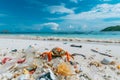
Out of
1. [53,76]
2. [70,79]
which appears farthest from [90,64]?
[53,76]

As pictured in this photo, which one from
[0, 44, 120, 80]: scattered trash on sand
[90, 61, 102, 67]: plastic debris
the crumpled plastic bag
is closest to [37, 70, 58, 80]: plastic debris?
[0, 44, 120, 80]: scattered trash on sand

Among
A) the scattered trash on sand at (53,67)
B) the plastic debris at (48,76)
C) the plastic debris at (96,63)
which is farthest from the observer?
the plastic debris at (96,63)

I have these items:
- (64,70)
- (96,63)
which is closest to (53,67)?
(64,70)

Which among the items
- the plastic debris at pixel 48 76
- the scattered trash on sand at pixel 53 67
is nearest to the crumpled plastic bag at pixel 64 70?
the scattered trash on sand at pixel 53 67

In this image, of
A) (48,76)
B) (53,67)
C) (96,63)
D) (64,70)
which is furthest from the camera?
(96,63)

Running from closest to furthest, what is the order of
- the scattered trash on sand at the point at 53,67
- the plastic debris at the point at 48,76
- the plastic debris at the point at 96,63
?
1. the plastic debris at the point at 48,76
2. the scattered trash on sand at the point at 53,67
3. the plastic debris at the point at 96,63

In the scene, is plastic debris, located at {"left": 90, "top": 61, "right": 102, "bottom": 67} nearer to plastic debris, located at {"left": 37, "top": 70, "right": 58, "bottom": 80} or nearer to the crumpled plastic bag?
the crumpled plastic bag

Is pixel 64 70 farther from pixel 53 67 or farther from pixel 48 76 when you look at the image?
pixel 48 76

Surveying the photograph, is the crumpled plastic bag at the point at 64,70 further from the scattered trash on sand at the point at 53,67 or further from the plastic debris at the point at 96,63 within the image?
the plastic debris at the point at 96,63

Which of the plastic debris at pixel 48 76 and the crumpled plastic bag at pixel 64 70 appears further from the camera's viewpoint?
the crumpled plastic bag at pixel 64 70

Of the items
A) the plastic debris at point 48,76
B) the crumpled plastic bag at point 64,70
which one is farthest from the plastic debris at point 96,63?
the plastic debris at point 48,76

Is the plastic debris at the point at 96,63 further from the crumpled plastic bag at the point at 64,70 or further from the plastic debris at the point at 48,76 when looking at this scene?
the plastic debris at the point at 48,76

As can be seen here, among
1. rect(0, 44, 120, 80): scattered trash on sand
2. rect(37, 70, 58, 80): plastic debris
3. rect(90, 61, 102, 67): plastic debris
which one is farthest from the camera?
rect(90, 61, 102, 67): plastic debris

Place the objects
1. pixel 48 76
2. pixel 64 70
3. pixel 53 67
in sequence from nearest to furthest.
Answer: pixel 48 76 → pixel 64 70 → pixel 53 67
